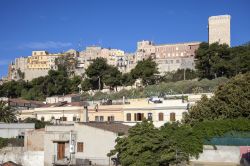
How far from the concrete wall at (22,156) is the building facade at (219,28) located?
111 m

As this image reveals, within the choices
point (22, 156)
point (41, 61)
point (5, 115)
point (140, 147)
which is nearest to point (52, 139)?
point (22, 156)

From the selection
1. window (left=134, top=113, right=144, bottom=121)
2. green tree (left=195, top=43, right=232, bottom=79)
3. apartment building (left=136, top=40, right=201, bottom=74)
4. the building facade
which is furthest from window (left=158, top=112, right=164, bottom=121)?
the building facade

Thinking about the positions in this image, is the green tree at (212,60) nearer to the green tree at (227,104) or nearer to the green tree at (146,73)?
the green tree at (146,73)

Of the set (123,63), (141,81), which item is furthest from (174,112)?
(123,63)

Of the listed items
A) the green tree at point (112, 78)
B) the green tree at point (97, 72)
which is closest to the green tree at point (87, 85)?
the green tree at point (97, 72)

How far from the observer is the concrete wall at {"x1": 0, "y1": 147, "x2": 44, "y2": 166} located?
40.6m

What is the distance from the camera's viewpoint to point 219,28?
149500 millimetres

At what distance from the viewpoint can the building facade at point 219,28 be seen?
147 m

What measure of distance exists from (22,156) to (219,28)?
115384 millimetres

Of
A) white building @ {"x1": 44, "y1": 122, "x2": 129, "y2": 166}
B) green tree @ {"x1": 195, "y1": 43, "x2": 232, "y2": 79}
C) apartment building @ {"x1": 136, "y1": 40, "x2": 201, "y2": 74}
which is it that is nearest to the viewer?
white building @ {"x1": 44, "y1": 122, "x2": 129, "y2": 166}

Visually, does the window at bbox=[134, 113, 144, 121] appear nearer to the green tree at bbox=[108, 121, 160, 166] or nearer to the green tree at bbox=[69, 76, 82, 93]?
the green tree at bbox=[108, 121, 160, 166]

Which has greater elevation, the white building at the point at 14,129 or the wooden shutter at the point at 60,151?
the white building at the point at 14,129

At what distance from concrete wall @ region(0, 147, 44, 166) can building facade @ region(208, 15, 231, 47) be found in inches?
4364

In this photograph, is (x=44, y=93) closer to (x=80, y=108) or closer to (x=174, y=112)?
(x=80, y=108)
